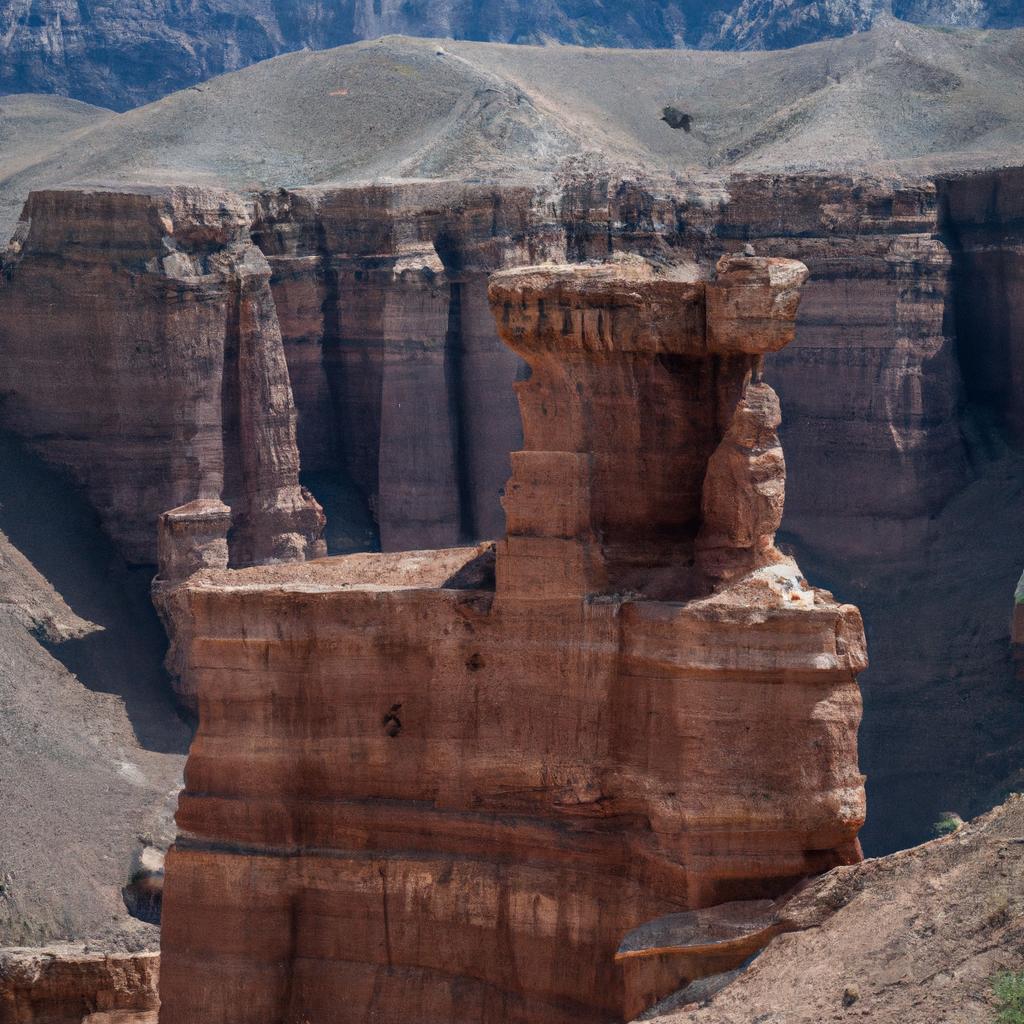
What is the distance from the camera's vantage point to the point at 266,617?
1981cm

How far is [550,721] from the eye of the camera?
19156 millimetres

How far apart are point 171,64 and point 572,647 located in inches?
3162

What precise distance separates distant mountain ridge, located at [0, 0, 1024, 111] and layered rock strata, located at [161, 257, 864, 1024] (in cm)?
7239

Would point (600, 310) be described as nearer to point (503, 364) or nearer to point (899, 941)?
point (899, 941)

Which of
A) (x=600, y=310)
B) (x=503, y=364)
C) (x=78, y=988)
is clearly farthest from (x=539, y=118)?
(x=600, y=310)

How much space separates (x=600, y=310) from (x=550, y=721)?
320 cm

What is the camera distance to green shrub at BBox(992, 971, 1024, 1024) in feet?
45.4

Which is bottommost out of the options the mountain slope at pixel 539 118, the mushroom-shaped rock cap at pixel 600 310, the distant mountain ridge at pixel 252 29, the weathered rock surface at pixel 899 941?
the weathered rock surface at pixel 899 941

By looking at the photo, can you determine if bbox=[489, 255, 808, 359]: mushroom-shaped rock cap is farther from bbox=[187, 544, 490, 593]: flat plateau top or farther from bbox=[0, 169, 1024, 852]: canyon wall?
bbox=[0, 169, 1024, 852]: canyon wall

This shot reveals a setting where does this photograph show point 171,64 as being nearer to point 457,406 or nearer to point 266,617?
point 457,406

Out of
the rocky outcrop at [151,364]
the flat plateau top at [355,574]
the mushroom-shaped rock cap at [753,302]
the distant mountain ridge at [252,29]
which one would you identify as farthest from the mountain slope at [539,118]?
the mushroom-shaped rock cap at [753,302]

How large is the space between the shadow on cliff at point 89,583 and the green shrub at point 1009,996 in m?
29.1

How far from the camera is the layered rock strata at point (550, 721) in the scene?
18.2 meters

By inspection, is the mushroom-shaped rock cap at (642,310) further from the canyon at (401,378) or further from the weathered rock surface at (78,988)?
the canyon at (401,378)
